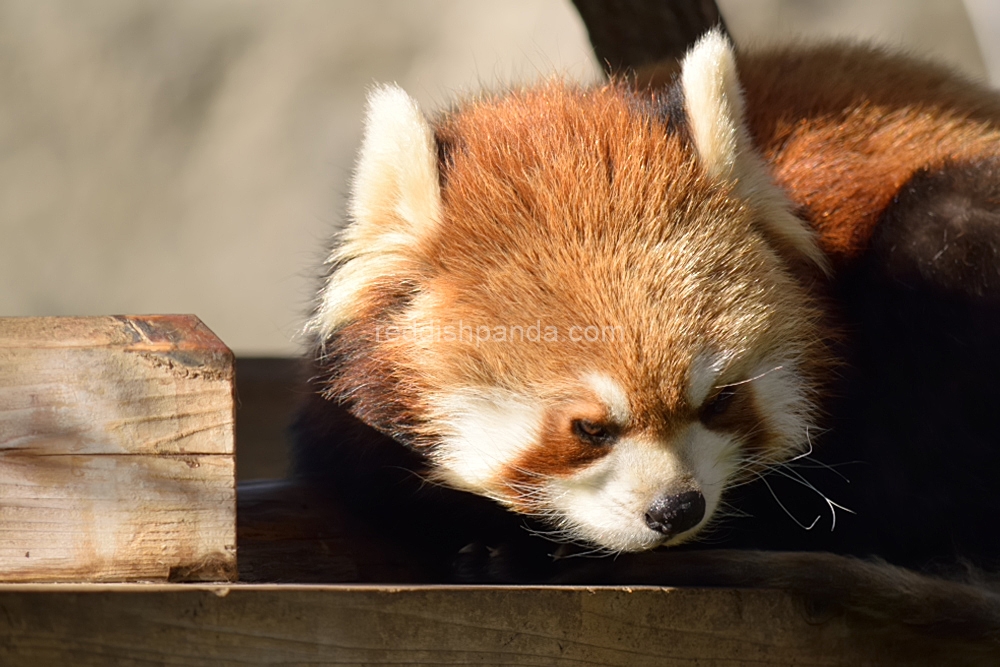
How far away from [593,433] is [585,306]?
10.9 inches

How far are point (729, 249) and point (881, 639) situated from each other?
0.92 m

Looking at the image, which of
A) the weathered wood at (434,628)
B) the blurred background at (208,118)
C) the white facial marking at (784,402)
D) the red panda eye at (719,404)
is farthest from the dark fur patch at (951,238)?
the blurred background at (208,118)

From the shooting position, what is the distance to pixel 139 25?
11.5 metres

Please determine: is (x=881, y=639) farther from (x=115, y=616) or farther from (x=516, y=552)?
(x=115, y=616)

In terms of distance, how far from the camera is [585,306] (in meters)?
2.13

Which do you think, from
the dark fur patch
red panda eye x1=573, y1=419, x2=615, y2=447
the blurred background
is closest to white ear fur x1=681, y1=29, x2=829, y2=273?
the dark fur patch

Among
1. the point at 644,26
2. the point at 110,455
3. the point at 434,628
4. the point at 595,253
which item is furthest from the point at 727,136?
the point at 644,26

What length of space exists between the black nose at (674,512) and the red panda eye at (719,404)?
0.64ft

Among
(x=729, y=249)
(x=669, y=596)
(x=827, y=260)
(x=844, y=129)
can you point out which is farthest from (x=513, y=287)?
(x=844, y=129)

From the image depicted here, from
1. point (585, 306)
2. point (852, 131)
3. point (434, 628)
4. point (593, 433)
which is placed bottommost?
point (434, 628)

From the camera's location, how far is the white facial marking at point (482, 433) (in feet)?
7.19

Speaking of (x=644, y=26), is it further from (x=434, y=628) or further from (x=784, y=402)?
(x=434, y=628)

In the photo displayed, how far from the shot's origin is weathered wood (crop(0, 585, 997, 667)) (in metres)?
1.51

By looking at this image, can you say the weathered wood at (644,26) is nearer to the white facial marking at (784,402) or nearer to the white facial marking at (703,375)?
the white facial marking at (784,402)
